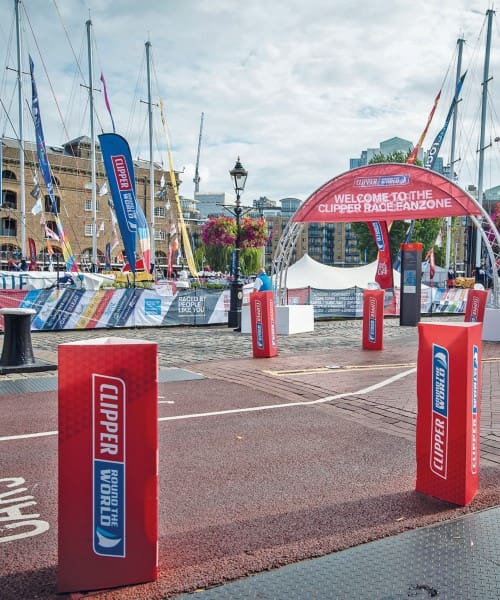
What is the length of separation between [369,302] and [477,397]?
32.0 ft

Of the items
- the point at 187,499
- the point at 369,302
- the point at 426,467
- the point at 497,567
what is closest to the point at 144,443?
the point at 187,499

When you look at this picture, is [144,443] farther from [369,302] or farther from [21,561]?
[369,302]

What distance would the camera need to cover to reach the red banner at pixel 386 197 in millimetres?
16641

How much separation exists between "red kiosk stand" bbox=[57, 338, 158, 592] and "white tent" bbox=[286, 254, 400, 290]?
29.2 metres

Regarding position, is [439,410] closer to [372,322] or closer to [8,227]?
[372,322]

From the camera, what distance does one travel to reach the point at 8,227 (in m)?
63.8

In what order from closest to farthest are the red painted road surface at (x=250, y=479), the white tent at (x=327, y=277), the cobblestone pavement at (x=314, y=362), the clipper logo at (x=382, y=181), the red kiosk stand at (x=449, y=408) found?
the red painted road surface at (x=250, y=479), the red kiosk stand at (x=449, y=408), the cobblestone pavement at (x=314, y=362), the clipper logo at (x=382, y=181), the white tent at (x=327, y=277)

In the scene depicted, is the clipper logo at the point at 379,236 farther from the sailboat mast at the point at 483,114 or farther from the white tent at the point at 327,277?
the sailboat mast at the point at 483,114

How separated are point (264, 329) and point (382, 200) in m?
7.57

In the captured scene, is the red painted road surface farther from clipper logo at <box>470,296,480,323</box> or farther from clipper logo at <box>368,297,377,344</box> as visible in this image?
clipper logo at <box>470,296,480,323</box>

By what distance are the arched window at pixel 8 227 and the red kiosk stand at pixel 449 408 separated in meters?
65.2

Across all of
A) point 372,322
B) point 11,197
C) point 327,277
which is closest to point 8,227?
point 11,197

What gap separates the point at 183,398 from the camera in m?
7.90

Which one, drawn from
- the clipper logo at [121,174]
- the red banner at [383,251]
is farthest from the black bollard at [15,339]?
the red banner at [383,251]
